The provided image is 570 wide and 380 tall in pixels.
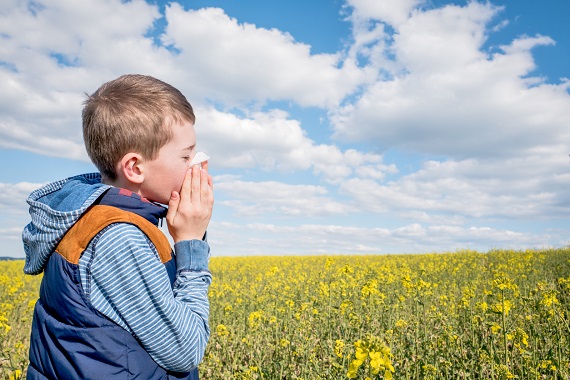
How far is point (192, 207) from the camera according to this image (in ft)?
5.44

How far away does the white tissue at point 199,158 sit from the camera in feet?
5.76

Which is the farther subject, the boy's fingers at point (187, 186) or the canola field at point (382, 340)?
the canola field at point (382, 340)

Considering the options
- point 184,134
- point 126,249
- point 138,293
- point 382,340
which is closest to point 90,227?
point 126,249

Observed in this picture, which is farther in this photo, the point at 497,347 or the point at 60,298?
the point at 497,347

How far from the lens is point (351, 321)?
19.4ft

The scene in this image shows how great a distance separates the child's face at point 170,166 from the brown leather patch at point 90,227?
21 centimetres

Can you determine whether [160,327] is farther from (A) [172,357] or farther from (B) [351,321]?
(B) [351,321]

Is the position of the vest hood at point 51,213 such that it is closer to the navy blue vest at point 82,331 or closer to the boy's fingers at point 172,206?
the navy blue vest at point 82,331

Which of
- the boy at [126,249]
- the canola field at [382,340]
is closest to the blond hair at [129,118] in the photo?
the boy at [126,249]

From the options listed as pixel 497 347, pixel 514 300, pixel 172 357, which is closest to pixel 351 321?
pixel 497 347

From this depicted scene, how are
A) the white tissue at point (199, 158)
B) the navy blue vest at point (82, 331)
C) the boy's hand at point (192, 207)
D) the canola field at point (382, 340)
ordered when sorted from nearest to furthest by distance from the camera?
the navy blue vest at point (82, 331) < the boy's hand at point (192, 207) < the white tissue at point (199, 158) < the canola field at point (382, 340)

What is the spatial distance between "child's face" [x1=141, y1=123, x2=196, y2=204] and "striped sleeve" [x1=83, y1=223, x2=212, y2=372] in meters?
0.27

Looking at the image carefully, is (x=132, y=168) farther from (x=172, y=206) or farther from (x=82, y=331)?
(x=82, y=331)

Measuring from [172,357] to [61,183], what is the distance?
850mm
